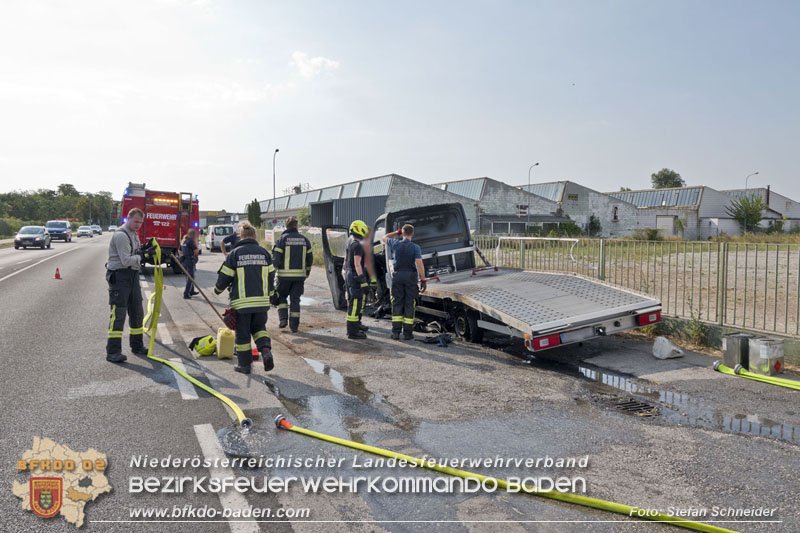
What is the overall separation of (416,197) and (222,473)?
4608 centimetres

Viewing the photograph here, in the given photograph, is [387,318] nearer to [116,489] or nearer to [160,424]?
[160,424]

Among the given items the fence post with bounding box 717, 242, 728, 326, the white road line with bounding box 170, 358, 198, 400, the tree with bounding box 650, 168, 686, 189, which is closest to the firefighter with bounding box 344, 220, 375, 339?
the white road line with bounding box 170, 358, 198, 400

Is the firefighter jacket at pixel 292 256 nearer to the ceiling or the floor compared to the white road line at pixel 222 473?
nearer to the ceiling

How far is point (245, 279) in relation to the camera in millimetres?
6328

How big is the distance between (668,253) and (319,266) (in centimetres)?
1590

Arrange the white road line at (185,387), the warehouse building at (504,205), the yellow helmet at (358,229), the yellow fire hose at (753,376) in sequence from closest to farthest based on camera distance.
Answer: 1. the white road line at (185,387)
2. the yellow fire hose at (753,376)
3. the yellow helmet at (358,229)
4. the warehouse building at (504,205)

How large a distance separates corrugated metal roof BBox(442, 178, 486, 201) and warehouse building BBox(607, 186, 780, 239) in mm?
16771

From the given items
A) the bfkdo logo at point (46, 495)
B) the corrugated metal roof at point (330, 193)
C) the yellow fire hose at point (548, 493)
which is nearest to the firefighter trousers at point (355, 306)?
the yellow fire hose at point (548, 493)

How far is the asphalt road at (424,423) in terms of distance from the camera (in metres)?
3.33

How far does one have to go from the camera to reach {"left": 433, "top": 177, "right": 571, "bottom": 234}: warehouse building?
167 feet

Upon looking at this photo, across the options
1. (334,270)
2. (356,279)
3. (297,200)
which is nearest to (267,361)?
(356,279)

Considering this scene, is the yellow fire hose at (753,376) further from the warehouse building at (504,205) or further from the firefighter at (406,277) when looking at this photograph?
the warehouse building at (504,205)

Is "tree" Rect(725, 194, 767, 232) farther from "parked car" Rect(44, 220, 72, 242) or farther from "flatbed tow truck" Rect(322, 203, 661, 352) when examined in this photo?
"parked car" Rect(44, 220, 72, 242)

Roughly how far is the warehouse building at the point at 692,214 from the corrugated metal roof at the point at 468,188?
55.0 feet
